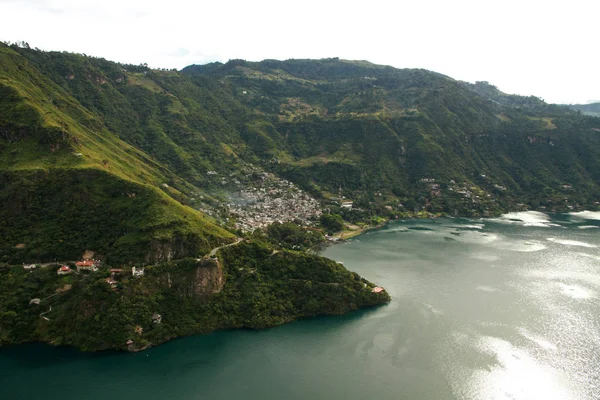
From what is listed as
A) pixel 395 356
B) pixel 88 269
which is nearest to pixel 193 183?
pixel 88 269

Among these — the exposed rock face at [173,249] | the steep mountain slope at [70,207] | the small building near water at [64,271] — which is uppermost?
the steep mountain slope at [70,207]

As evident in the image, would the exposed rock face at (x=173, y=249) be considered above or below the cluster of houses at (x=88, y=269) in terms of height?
above

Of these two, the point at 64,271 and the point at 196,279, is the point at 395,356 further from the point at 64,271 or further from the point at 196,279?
the point at 64,271

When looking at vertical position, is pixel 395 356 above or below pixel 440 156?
below

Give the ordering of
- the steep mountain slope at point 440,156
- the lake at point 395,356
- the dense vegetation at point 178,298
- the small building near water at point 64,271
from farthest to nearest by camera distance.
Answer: the steep mountain slope at point 440,156
the small building near water at point 64,271
the dense vegetation at point 178,298
the lake at point 395,356

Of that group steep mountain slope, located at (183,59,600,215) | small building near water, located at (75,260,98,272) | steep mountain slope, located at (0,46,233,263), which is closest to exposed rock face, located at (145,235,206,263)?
steep mountain slope, located at (0,46,233,263)

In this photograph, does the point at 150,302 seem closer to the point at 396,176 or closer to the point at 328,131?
the point at 396,176

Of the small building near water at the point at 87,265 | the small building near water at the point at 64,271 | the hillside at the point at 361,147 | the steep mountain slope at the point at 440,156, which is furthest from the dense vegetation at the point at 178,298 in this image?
the steep mountain slope at the point at 440,156

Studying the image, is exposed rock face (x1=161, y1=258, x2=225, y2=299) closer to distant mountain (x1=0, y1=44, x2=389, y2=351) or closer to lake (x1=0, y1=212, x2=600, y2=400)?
distant mountain (x1=0, y1=44, x2=389, y2=351)

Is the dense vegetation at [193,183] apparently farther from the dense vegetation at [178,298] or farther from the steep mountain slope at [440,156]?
the steep mountain slope at [440,156]
